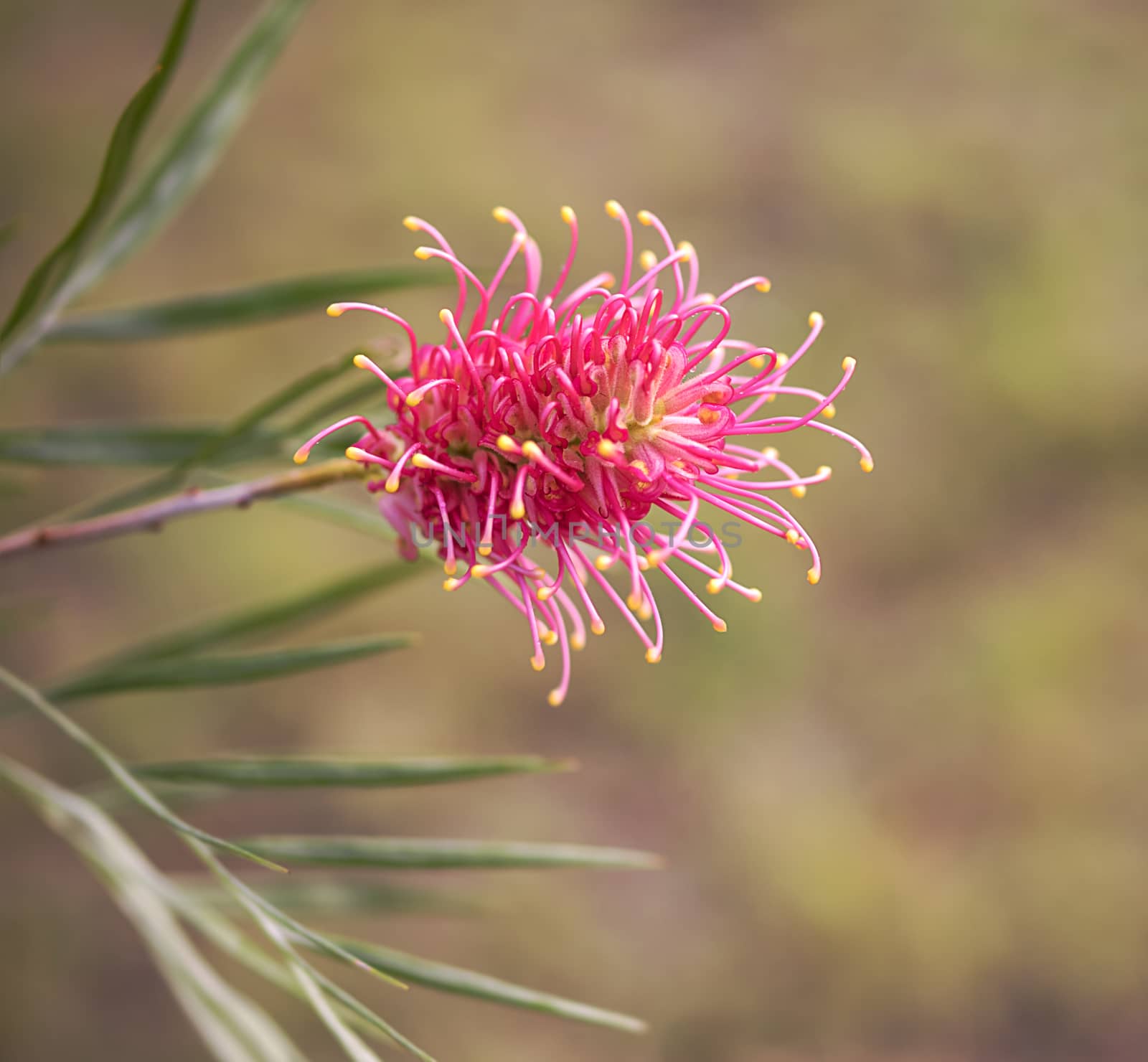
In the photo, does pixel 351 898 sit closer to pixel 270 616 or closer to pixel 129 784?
pixel 270 616

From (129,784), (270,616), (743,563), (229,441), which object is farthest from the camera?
(743,563)

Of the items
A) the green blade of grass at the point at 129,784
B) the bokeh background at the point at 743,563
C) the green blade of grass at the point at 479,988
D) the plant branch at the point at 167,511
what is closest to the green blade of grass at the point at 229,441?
the plant branch at the point at 167,511

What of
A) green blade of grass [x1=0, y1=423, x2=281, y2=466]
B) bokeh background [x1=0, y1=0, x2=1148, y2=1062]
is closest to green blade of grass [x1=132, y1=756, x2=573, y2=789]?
green blade of grass [x1=0, y1=423, x2=281, y2=466]

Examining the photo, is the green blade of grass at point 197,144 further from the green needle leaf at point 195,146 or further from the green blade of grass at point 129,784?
the green blade of grass at point 129,784

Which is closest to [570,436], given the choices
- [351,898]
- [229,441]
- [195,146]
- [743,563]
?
[229,441]

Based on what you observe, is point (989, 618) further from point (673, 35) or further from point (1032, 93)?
point (673, 35)

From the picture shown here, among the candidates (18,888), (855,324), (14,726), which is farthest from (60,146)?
(855,324)
